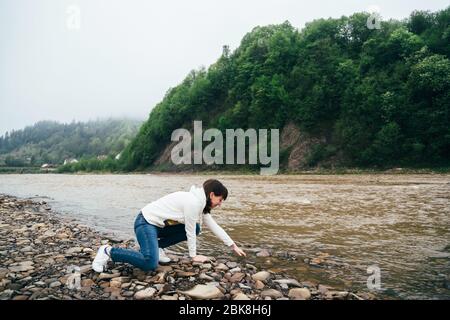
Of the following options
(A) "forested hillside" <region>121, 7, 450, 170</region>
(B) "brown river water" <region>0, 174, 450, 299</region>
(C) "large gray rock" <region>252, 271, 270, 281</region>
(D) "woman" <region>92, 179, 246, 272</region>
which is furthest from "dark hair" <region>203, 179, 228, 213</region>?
(A) "forested hillside" <region>121, 7, 450, 170</region>

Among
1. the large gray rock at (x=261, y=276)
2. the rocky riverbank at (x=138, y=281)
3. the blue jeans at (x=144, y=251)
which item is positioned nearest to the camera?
the rocky riverbank at (x=138, y=281)

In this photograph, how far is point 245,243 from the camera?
730 cm

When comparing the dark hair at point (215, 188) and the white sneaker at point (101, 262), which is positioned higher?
the dark hair at point (215, 188)

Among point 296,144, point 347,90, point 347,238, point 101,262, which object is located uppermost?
point 347,90

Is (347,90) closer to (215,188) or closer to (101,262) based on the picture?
(215,188)

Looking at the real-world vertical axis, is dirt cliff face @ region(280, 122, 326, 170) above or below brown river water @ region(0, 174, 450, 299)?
above

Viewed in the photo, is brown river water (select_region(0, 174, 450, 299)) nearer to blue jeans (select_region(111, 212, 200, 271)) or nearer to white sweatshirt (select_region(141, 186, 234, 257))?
white sweatshirt (select_region(141, 186, 234, 257))

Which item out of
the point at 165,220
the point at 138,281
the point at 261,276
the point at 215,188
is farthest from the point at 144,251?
the point at 261,276

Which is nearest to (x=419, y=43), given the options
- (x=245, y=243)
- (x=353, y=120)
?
(x=353, y=120)

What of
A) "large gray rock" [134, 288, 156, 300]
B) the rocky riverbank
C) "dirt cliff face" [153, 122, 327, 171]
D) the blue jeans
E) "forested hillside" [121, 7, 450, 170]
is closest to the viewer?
"large gray rock" [134, 288, 156, 300]

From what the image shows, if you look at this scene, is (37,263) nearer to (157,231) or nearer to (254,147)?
(157,231)

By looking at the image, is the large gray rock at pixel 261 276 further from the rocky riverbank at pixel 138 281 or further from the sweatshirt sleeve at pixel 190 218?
the sweatshirt sleeve at pixel 190 218

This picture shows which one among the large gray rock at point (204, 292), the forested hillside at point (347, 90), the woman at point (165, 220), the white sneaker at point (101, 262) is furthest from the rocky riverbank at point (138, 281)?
the forested hillside at point (347, 90)
